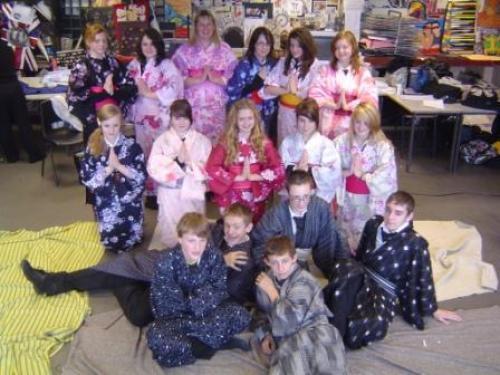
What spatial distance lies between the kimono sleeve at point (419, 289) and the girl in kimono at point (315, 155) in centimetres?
92

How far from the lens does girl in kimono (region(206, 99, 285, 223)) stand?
331 centimetres

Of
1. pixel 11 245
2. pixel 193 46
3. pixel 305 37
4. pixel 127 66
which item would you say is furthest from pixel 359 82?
pixel 11 245

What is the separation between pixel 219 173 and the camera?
10.9ft

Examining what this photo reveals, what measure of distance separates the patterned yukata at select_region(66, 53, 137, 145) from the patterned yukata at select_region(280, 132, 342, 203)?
4.57 feet

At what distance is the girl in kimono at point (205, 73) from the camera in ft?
13.7

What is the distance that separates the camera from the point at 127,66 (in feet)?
13.4

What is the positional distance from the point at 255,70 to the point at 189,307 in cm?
221

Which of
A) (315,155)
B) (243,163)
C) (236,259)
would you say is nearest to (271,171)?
(243,163)

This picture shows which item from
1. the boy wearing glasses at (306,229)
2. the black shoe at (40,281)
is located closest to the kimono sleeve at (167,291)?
the boy wearing glasses at (306,229)

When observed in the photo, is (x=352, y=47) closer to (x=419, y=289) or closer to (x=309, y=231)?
(x=309, y=231)

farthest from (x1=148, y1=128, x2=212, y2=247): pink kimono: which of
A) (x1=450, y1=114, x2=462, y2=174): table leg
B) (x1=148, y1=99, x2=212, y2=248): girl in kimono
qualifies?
(x1=450, y1=114, x2=462, y2=174): table leg

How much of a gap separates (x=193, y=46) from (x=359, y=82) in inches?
52.7

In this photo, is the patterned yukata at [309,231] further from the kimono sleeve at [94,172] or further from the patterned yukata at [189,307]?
the kimono sleeve at [94,172]

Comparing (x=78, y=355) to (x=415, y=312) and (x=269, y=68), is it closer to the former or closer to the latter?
(x=415, y=312)
